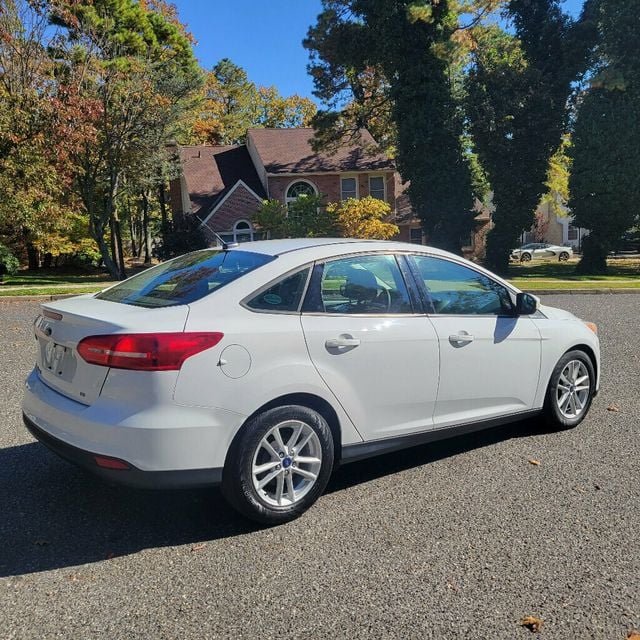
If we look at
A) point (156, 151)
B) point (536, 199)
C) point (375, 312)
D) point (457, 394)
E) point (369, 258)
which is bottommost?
point (457, 394)

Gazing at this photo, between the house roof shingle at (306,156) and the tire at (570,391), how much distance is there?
103 feet

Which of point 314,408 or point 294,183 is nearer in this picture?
point 314,408

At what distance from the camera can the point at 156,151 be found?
3033cm

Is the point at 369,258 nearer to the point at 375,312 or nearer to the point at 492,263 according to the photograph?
the point at 375,312

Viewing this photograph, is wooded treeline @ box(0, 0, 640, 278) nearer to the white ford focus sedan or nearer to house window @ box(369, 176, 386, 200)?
house window @ box(369, 176, 386, 200)

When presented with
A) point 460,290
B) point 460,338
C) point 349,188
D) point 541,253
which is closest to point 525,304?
point 460,290

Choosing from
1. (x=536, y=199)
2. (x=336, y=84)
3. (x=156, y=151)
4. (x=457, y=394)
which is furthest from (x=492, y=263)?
(x=457, y=394)

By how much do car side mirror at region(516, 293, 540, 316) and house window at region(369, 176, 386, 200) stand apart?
33.0 metres

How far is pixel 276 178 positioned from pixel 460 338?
108 feet

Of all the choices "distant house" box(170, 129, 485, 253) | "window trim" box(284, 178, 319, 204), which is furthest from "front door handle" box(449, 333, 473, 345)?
"window trim" box(284, 178, 319, 204)

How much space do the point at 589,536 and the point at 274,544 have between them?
1770mm

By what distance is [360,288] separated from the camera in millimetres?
4004

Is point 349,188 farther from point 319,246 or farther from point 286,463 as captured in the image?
point 286,463

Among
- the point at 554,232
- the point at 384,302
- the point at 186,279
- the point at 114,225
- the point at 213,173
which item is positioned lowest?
the point at 384,302
